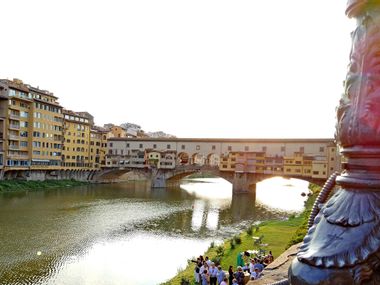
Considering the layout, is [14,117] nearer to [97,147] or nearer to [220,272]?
[97,147]

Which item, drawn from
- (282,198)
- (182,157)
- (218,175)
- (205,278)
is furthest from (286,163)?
(205,278)

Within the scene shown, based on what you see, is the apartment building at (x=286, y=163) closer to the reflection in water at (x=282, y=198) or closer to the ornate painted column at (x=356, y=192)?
the reflection in water at (x=282, y=198)

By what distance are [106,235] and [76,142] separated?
33795 mm

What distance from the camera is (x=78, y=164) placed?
50469mm

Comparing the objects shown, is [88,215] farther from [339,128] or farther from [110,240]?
[339,128]

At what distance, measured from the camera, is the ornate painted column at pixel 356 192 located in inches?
69.6

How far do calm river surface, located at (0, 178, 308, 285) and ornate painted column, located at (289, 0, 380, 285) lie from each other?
38.4 ft

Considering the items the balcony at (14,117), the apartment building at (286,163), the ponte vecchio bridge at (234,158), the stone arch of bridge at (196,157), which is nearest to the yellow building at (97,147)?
the ponte vecchio bridge at (234,158)

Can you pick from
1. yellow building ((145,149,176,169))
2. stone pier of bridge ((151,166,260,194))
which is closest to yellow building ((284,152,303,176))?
stone pier of bridge ((151,166,260,194))

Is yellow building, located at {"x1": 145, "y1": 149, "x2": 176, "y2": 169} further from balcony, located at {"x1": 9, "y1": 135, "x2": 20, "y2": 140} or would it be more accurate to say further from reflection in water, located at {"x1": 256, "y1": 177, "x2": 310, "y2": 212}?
balcony, located at {"x1": 9, "y1": 135, "x2": 20, "y2": 140}

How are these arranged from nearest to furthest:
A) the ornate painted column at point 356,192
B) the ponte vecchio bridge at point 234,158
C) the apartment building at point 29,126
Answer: the ornate painted column at point 356,192, the apartment building at point 29,126, the ponte vecchio bridge at point 234,158

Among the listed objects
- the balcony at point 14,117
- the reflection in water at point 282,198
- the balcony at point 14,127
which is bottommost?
the reflection in water at point 282,198

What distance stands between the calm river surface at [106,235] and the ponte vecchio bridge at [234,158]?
766 cm

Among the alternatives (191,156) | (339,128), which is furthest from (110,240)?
(191,156)
